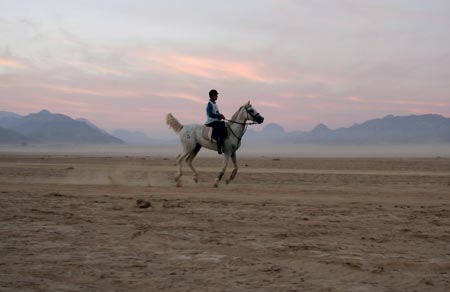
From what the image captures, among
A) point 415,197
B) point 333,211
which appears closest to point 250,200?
point 333,211

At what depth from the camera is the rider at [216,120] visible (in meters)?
16.5

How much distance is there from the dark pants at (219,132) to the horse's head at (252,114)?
2.94ft

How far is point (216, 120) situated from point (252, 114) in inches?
46.2

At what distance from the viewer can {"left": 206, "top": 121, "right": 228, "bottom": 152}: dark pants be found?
16.5m

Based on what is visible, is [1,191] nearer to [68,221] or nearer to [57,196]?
[57,196]

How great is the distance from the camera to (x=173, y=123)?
18.7 m

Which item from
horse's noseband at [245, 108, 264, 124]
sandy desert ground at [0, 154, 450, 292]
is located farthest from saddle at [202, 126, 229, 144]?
sandy desert ground at [0, 154, 450, 292]

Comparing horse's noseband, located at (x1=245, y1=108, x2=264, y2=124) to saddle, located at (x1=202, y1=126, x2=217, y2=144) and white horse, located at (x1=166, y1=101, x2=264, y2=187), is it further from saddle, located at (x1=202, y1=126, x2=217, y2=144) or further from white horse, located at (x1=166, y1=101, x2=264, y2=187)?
saddle, located at (x1=202, y1=126, x2=217, y2=144)

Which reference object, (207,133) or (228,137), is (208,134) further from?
(228,137)

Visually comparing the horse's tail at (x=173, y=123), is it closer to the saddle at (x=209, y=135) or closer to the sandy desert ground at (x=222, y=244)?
the saddle at (x=209, y=135)

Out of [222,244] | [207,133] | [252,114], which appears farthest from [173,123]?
[222,244]

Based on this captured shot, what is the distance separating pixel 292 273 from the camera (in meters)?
6.43

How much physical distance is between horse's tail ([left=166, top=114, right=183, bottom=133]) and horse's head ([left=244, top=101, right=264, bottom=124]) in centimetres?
292

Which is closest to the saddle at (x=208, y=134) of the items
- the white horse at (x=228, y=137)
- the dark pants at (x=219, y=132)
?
the white horse at (x=228, y=137)
